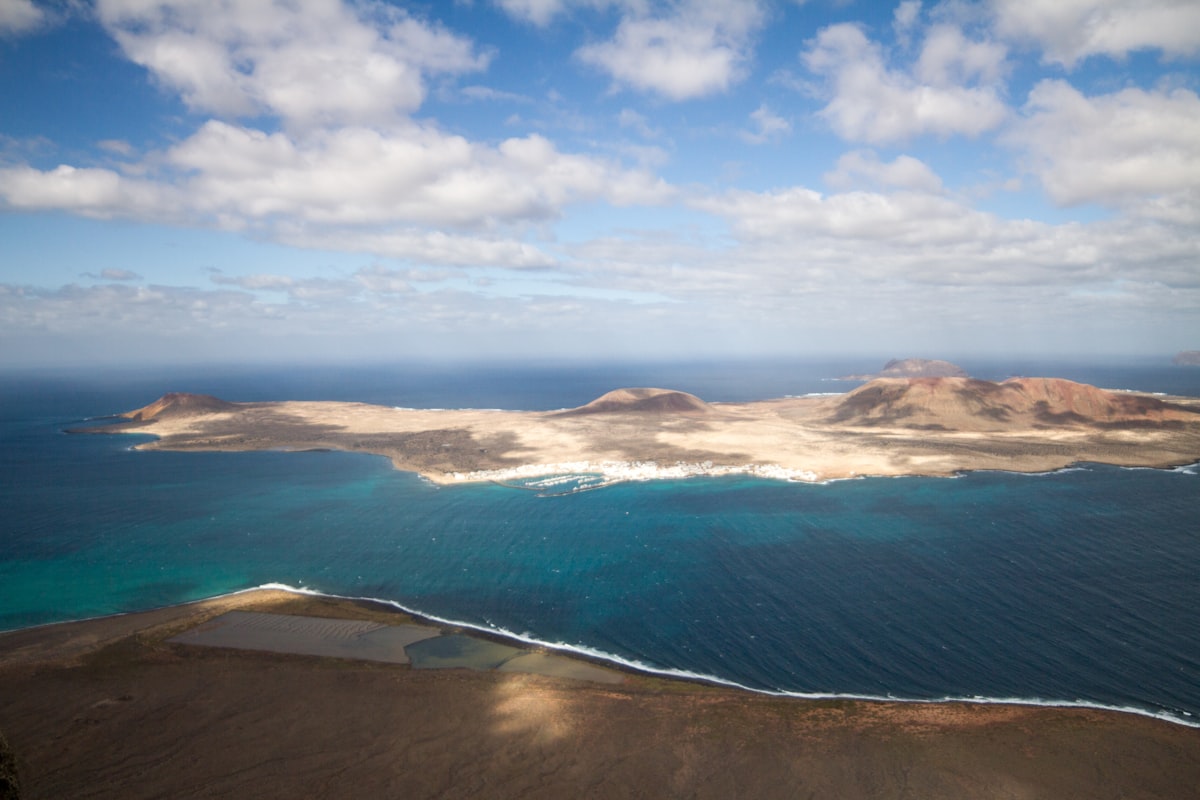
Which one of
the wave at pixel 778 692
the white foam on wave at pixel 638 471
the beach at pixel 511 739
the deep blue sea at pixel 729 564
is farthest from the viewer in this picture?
the white foam on wave at pixel 638 471

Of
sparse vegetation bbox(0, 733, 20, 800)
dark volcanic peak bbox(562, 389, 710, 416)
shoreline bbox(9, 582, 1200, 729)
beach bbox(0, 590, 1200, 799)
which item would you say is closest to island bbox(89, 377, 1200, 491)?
dark volcanic peak bbox(562, 389, 710, 416)

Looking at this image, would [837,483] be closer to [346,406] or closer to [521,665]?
[521,665]

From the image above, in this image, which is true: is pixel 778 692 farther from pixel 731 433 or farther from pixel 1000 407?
pixel 1000 407

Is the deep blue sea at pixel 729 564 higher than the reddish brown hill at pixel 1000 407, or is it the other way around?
the reddish brown hill at pixel 1000 407

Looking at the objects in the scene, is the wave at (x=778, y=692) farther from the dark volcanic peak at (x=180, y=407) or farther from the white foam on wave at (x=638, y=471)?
the dark volcanic peak at (x=180, y=407)

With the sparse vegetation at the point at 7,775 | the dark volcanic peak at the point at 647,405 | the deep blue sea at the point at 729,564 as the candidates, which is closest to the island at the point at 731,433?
the dark volcanic peak at the point at 647,405

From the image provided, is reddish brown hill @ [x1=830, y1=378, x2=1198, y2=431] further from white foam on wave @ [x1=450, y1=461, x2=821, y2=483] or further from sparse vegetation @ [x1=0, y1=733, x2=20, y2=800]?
sparse vegetation @ [x1=0, y1=733, x2=20, y2=800]

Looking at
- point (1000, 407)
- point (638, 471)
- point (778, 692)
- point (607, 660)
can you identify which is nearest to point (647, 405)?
point (638, 471)
